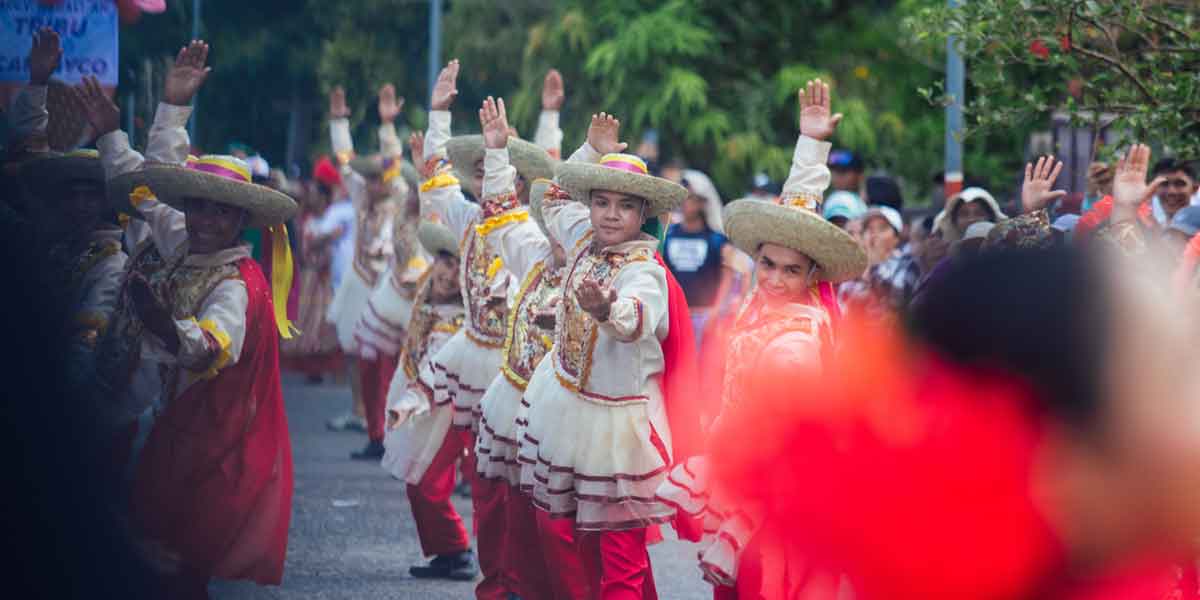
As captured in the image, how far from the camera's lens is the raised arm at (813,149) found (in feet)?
20.5

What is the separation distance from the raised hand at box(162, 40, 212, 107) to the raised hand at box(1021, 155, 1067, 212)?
3.28 metres

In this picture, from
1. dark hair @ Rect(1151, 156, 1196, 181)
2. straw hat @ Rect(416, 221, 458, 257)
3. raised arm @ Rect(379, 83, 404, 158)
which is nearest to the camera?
dark hair @ Rect(1151, 156, 1196, 181)

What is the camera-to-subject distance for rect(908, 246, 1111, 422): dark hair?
2242 mm

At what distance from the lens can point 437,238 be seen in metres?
9.85

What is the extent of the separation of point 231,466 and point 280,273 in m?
0.83

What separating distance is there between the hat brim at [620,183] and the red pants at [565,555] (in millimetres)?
1252

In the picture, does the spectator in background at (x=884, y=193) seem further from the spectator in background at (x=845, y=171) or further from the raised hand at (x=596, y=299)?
the raised hand at (x=596, y=299)

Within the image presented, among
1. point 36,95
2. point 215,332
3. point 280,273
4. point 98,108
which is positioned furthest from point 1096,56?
point 36,95

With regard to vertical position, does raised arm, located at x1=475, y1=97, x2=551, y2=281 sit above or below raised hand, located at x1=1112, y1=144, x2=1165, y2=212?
below

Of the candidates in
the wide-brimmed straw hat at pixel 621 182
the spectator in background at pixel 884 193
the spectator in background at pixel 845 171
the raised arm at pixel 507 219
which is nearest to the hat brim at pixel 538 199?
the raised arm at pixel 507 219

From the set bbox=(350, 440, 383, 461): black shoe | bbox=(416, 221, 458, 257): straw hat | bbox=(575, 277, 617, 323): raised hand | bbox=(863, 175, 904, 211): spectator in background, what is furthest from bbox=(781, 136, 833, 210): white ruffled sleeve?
bbox=(350, 440, 383, 461): black shoe

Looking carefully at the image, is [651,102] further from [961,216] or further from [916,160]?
[961,216]

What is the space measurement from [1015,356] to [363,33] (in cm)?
2185

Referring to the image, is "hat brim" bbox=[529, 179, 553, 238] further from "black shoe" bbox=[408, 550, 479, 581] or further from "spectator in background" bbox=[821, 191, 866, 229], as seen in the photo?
"spectator in background" bbox=[821, 191, 866, 229]
